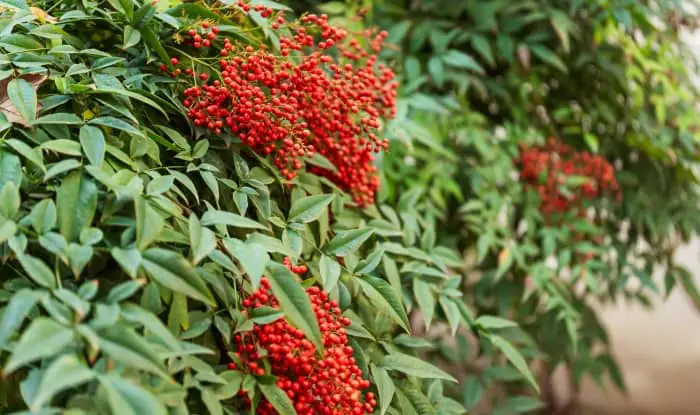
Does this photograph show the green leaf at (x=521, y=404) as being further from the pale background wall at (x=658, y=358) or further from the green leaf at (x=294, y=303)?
the pale background wall at (x=658, y=358)

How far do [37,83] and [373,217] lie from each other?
501mm

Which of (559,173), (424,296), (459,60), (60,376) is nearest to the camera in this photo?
(60,376)

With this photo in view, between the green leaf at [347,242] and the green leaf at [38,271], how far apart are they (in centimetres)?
34

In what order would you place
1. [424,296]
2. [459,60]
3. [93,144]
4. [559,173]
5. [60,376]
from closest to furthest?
[60,376] < [93,144] < [424,296] < [459,60] < [559,173]

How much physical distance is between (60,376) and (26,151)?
0.28m

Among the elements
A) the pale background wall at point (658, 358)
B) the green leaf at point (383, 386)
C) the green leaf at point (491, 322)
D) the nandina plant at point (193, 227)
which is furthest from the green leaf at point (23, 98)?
the pale background wall at point (658, 358)

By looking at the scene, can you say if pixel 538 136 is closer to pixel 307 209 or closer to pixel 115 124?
pixel 307 209

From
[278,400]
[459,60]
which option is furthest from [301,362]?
[459,60]

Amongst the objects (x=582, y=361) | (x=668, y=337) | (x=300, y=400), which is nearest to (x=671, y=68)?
(x=582, y=361)

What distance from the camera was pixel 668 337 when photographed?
341 centimetres

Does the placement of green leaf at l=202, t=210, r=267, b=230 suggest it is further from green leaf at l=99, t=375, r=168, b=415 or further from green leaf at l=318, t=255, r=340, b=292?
green leaf at l=99, t=375, r=168, b=415

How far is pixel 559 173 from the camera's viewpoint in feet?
5.24

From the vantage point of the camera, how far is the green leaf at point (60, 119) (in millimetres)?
835

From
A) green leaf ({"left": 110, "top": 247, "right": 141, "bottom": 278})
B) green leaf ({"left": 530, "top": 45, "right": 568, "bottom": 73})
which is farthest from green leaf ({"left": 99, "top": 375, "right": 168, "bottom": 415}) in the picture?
green leaf ({"left": 530, "top": 45, "right": 568, "bottom": 73})
